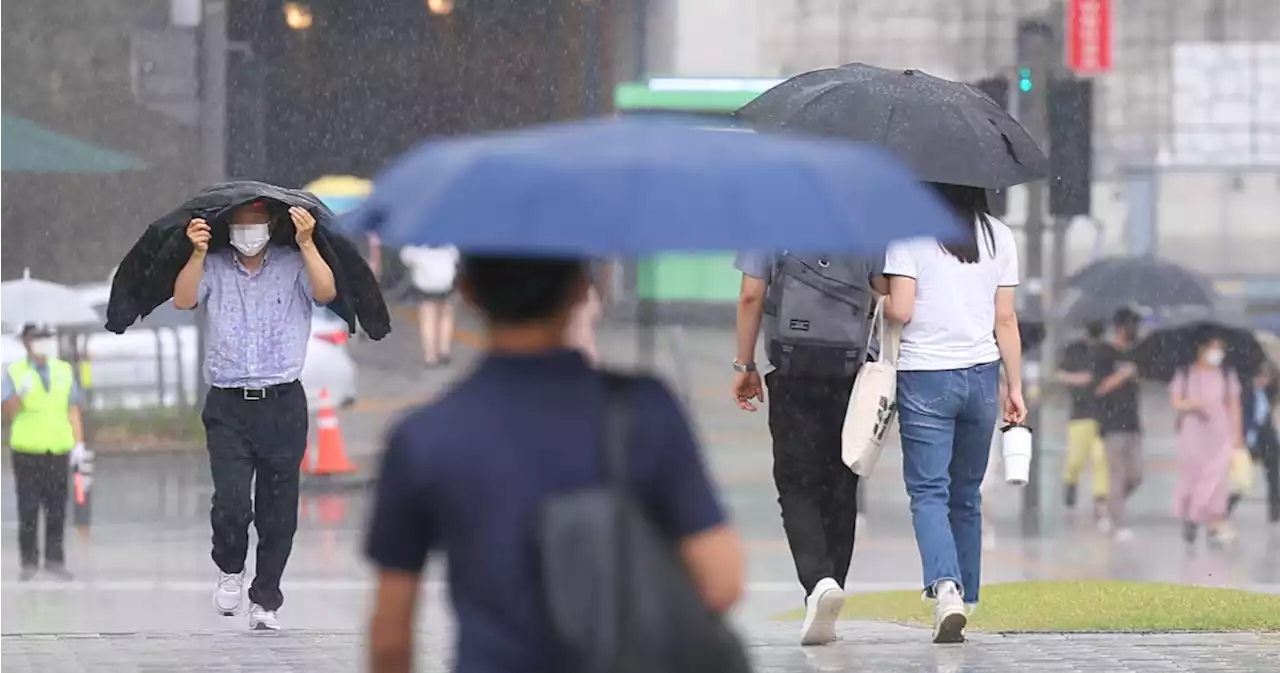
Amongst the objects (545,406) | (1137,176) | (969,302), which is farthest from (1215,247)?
(545,406)

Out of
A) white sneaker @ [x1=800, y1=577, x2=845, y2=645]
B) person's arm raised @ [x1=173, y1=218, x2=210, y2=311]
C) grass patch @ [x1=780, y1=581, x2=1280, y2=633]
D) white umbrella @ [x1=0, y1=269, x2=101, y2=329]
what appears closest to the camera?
white sneaker @ [x1=800, y1=577, x2=845, y2=645]

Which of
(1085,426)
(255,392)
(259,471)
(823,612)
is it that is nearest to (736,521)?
(1085,426)

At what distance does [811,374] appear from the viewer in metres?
6.90

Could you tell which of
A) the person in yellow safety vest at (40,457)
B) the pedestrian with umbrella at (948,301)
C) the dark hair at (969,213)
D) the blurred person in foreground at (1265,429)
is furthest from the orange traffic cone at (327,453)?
the dark hair at (969,213)

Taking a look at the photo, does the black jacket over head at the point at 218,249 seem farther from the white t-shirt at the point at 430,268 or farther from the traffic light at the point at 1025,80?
the white t-shirt at the point at 430,268

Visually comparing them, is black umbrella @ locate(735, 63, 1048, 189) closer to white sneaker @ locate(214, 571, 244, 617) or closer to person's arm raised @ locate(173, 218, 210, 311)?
person's arm raised @ locate(173, 218, 210, 311)

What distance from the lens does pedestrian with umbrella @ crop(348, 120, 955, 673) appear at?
114 inches

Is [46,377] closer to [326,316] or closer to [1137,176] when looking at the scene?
[326,316]

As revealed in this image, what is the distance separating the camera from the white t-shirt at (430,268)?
1708cm

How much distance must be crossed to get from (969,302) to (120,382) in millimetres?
9799

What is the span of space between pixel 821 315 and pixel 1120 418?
8684mm

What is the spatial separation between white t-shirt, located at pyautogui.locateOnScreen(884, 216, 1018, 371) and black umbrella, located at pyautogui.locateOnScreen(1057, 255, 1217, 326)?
8973mm

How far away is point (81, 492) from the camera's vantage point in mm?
13531

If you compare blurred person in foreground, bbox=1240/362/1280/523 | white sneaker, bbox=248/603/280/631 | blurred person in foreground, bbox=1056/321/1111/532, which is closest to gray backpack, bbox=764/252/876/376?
white sneaker, bbox=248/603/280/631
